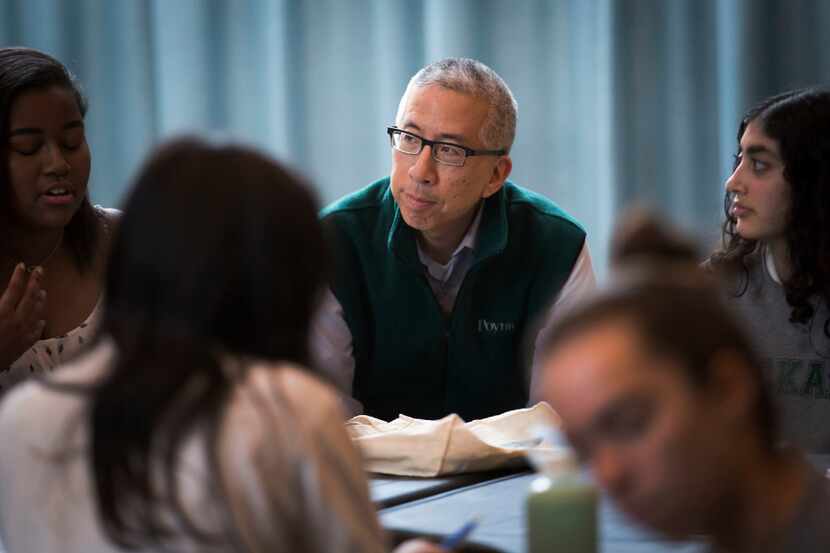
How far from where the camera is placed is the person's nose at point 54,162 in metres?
2.19

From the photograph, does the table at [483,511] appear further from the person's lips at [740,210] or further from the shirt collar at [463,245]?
the shirt collar at [463,245]

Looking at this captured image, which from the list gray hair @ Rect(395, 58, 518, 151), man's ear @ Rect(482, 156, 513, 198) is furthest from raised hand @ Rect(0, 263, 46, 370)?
man's ear @ Rect(482, 156, 513, 198)

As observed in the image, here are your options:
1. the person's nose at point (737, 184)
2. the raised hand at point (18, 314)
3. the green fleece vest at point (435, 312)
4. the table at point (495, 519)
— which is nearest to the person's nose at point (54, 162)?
the raised hand at point (18, 314)

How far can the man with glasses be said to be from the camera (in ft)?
8.54

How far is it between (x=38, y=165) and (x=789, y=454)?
5.13ft

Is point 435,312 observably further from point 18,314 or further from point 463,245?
point 18,314

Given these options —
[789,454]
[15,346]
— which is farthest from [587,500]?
[15,346]

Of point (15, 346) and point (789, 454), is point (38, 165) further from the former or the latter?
point (789, 454)

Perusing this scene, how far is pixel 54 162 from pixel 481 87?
3.20ft

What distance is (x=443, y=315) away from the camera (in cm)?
262

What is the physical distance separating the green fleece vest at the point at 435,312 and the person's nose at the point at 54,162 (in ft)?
2.11

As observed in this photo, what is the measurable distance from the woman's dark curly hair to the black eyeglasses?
0.65m

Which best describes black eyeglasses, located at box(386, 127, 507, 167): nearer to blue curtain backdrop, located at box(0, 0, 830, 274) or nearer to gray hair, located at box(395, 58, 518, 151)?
gray hair, located at box(395, 58, 518, 151)

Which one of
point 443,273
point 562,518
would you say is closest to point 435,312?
point 443,273
